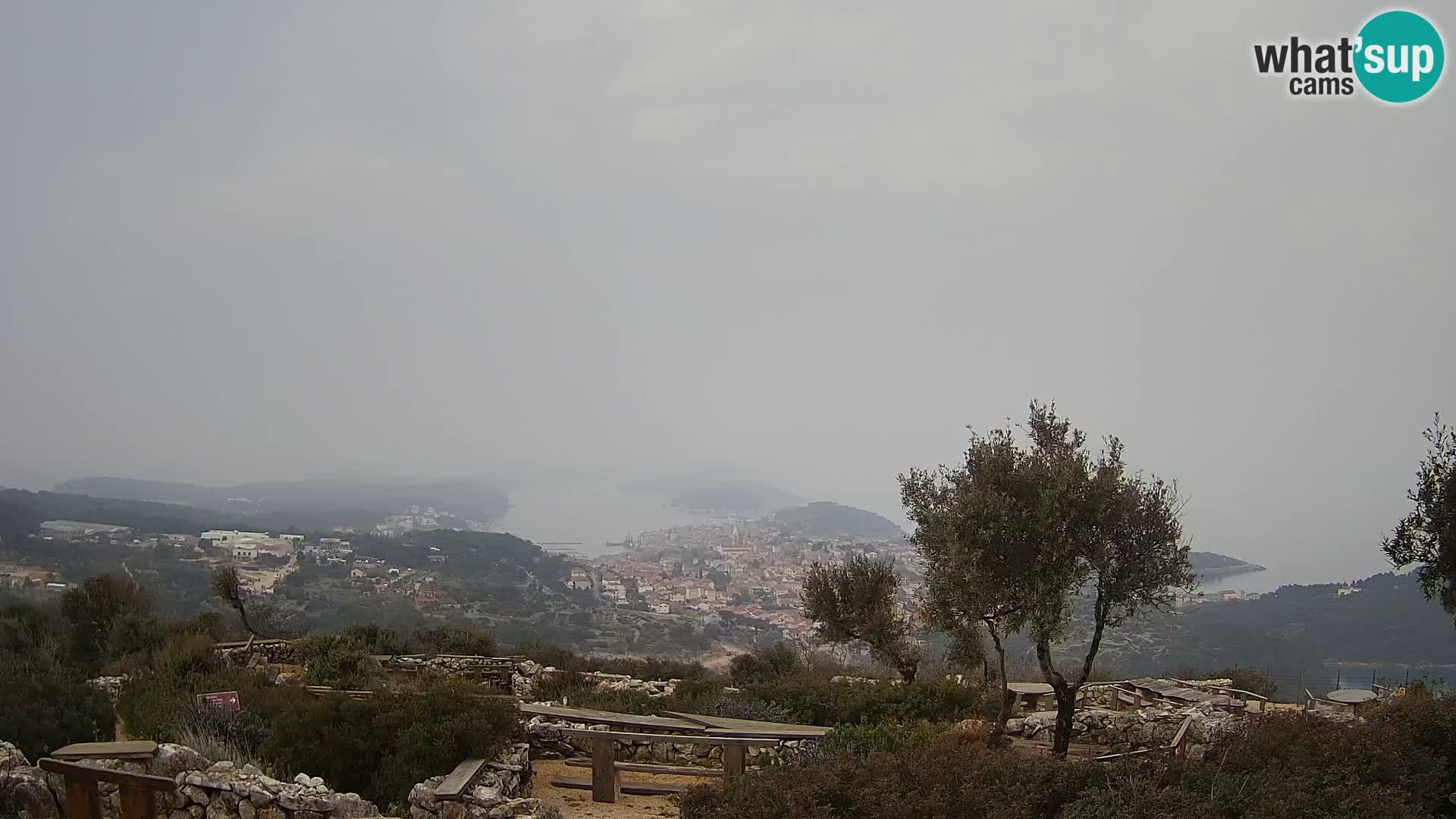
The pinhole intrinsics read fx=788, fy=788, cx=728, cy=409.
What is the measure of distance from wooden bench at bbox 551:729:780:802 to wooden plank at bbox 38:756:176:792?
15.0 ft

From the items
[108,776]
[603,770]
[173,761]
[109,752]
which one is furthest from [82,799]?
[603,770]

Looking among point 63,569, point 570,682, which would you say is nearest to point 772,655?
point 570,682

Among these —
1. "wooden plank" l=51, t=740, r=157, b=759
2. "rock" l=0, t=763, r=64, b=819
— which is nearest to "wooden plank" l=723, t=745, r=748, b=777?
"wooden plank" l=51, t=740, r=157, b=759

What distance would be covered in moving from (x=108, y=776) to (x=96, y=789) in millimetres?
408

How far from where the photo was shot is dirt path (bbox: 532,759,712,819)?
32.2ft

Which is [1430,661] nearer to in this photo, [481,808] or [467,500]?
[481,808]

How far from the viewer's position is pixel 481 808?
8.60 metres

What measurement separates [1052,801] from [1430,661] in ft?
83.4

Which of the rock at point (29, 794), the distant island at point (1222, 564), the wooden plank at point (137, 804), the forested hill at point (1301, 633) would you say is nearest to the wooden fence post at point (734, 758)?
the wooden plank at point (137, 804)

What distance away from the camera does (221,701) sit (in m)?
10.8

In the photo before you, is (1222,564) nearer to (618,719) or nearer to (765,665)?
(765,665)

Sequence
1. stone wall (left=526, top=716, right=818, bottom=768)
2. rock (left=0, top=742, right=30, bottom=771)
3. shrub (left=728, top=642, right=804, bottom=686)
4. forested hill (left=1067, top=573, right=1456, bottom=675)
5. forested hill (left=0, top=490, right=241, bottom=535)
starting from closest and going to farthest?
rock (left=0, top=742, right=30, bottom=771) < stone wall (left=526, top=716, right=818, bottom=768) < shrub (left=728, top=642, right=804, bottom=686) < forested hill (left=1067, top=573, right=1456, bottom=675) < forested hill (left=0, top=490, right=241, bottom=535)

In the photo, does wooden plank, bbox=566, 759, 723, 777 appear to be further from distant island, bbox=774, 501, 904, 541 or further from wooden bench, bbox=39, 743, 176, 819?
distant island, bbox=774, 501, 904, 541

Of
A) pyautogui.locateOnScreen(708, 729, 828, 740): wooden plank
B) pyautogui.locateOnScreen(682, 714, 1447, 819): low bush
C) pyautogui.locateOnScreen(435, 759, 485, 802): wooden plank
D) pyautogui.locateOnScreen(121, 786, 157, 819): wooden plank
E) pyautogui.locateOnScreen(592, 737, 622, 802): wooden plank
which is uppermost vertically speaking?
pyautogui.locateOnScreen(682, 714, 1447, 819): low bush
